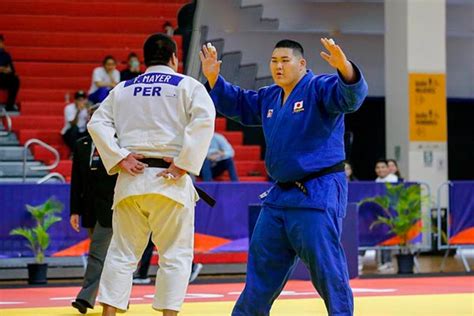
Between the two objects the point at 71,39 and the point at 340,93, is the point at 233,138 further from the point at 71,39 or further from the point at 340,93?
the point at 340,93

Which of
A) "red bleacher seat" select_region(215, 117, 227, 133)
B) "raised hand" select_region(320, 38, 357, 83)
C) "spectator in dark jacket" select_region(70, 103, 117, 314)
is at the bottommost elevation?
"spectator in dark jacket" select_region(70, 103, 117, 314)

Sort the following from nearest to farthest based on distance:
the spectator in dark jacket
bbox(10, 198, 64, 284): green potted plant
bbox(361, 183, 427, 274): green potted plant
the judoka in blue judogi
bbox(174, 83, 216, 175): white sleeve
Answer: the judoka in blue judogi
bbox(174, 83, 216, 175): white sleeve
the spectator in dark jacket
bbox(10, 198, 64, 284): green potted plant
bbox(361, 183, 427, 274): green potted plant

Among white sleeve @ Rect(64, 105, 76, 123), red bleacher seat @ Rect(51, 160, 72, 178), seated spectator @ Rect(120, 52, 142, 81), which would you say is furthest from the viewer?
seated spectator @ Rect(120, 52, 142, 81)

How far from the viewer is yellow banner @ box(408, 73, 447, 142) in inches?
714

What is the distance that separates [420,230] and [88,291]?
7.43 m

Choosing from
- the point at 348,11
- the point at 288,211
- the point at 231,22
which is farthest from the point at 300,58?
the point at 348,11

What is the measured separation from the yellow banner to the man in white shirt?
11818 millimetres

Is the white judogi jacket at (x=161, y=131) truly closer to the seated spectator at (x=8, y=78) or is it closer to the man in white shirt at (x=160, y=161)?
the man in white shirt at (x=160, y=161)

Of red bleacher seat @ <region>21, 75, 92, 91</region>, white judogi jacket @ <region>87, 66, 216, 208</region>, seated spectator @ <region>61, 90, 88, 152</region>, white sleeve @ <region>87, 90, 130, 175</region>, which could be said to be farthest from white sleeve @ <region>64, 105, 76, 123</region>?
white judogi jacket @ <region>87, 66, 216, 208</region>

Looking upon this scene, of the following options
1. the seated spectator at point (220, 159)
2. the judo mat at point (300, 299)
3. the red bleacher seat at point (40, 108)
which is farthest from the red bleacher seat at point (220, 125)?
the judo mat at point (300, 299)

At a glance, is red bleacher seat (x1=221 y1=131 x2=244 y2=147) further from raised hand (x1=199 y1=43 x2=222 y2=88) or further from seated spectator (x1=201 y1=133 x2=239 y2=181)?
raised hand (x1=199 y1=43 x2=222 y2=88)

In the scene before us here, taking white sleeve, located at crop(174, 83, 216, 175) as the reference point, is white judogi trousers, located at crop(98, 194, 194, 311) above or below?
below

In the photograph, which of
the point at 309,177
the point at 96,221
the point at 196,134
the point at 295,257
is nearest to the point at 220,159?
the point at 96,221

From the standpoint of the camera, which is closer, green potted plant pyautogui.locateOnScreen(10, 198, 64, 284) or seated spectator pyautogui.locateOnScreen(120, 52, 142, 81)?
green potted plant pyautogui.locateOnScreen(10, 198, 64, 284)
